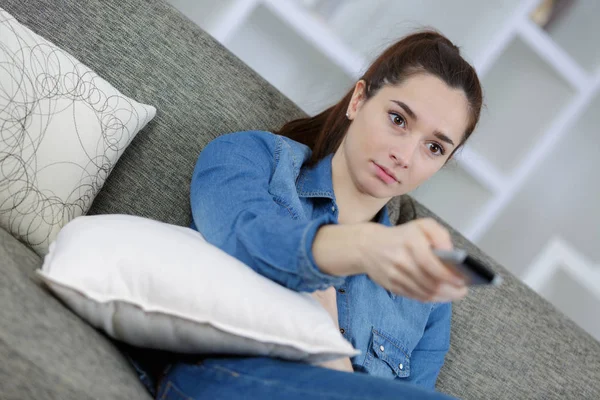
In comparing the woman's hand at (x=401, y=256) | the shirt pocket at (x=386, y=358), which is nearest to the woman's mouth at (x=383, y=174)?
the shirt pocket at (x=386, y=358)

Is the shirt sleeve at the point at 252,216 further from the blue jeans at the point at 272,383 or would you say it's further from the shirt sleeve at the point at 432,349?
the shirt sleeve at the point at 432,349

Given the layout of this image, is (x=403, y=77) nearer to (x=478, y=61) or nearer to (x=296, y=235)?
(x=296, y=235)

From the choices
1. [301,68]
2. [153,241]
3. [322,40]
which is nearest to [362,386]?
[153,241]

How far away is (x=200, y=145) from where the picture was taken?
5.03 ft

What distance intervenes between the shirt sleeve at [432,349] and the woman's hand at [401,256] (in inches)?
24.1

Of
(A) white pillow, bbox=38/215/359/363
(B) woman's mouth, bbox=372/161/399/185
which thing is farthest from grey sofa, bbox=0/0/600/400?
(A) white pillow, bbox=38/215/359/363

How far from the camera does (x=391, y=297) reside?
147 centimetres

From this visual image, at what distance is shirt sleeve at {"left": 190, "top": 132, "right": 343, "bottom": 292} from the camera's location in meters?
1.02

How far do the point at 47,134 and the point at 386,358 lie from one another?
2.55ft

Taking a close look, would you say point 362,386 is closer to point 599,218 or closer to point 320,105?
point 320,105

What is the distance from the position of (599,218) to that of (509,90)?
2.51 ft

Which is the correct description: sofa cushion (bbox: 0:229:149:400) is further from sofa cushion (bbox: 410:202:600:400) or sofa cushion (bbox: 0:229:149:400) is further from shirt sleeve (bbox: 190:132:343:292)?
sofa cushion (bbox: 410:202:600:400)

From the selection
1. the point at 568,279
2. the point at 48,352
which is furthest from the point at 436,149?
the point at 568,279

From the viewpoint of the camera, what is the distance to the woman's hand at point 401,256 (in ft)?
2.74
